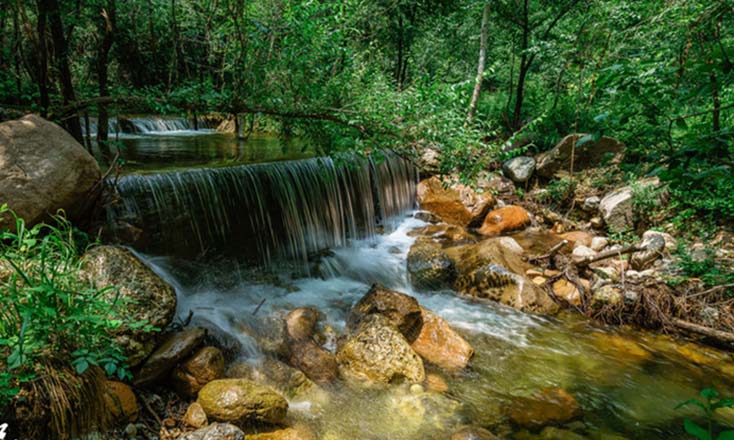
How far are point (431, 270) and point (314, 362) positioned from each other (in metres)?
2.92

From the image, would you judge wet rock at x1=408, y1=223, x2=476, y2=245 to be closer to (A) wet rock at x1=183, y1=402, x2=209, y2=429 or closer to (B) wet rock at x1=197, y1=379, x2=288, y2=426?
(B) wet rock at x1=197, y1=379, x2=288, y2=426

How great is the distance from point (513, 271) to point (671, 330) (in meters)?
2.16

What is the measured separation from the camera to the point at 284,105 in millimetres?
4520

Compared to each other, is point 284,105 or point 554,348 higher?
point 284,105

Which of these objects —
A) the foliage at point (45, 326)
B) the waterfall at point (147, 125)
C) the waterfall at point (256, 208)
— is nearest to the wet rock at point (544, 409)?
the waterfall at point (256, 208)

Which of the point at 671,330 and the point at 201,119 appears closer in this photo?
the point at 671,330

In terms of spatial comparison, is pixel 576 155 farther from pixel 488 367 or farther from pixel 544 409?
pixel 544 409

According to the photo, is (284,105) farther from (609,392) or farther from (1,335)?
(609,392)

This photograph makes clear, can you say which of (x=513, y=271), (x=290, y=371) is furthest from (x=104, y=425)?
(x=513, y=271)

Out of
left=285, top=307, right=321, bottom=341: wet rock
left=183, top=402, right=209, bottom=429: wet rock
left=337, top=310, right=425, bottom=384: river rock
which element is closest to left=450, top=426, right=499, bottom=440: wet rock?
left=337, top=310, right=425, bottom=384: river rock

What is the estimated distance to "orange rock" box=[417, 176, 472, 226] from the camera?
30.7 ft

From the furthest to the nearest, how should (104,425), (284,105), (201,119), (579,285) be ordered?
(201,119) < (579,285) < (284,105) < (104,425)

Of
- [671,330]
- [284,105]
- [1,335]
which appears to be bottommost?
[671,330]

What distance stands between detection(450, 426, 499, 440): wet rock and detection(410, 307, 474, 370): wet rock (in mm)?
1002
